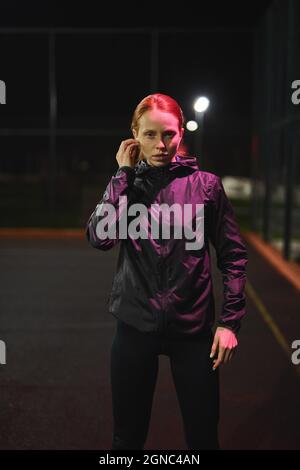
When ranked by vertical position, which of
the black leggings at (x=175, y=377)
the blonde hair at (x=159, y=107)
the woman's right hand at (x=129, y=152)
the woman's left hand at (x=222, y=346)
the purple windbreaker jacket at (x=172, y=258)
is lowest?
the black leggings at (x=175, y=377)

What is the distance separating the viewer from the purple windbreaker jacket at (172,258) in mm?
2176

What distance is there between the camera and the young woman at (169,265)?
85.2 inches

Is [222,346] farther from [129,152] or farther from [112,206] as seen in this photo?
[129,152]

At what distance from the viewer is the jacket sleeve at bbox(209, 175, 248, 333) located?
2236 mm

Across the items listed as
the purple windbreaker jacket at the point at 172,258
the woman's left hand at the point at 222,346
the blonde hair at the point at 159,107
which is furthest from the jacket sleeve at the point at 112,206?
the woman's left hand at the point at 222,346

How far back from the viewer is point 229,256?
2260 millimetres

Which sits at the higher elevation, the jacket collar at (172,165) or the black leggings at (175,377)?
the jacket collar at (172,165)

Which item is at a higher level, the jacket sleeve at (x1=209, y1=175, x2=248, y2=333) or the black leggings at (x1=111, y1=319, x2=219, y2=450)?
the jacket sleeve at (x1=209, y1=175, x2=248, y2=333)

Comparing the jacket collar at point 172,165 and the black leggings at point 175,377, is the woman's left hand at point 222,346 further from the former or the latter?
the jacket collar at point 172,165

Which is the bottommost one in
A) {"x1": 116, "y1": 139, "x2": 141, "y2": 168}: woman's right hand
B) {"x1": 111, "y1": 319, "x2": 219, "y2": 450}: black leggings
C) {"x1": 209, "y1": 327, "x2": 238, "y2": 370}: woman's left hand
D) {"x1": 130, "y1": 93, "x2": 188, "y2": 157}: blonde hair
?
{"x1": 111, "y1": 319, "x2": 219, "y2": 450}: black leggings

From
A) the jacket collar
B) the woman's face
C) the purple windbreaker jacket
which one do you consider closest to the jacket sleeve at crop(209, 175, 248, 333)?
the purple windbreaker jacket

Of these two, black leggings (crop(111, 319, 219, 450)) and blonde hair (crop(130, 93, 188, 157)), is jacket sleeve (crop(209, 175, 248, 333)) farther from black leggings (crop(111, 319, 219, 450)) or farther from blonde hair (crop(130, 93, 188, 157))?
blonde hair (crop(130, 93, 188, 157))
